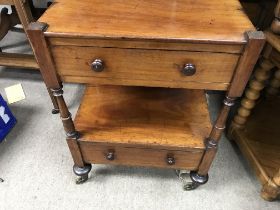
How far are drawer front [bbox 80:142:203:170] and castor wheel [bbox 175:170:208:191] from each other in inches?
2.2

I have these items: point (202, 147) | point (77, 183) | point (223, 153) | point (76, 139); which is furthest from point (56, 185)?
point (223, 153)

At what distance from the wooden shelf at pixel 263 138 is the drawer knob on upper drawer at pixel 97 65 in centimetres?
72

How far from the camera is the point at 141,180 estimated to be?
1.04 m

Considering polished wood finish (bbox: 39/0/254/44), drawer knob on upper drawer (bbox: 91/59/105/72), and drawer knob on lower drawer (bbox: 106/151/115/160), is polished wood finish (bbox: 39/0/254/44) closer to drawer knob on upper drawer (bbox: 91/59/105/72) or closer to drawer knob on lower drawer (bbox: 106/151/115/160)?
drawer knob on upper drawer (bbox: 91/59/105/72)

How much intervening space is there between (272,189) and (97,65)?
780 millimetres

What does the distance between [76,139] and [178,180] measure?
0.47 meters

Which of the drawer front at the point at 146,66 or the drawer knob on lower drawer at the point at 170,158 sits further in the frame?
the drawer knob on lower drawer at the point at 170,158

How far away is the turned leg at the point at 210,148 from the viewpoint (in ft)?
2.35

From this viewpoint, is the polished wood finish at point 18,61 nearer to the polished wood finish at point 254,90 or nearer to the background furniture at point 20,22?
the background furniture at point 20,22

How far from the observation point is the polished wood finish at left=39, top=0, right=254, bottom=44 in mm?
560

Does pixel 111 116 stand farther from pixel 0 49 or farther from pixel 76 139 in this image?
pixel 0 49

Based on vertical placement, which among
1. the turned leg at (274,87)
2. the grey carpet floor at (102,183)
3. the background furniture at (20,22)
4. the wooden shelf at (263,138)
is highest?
the background furniture at (20,22)

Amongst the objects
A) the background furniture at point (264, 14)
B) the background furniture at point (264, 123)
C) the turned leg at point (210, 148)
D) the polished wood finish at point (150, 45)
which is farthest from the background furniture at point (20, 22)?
the background furniture at point (264, 14)

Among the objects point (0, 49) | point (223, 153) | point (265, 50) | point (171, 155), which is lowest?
point (223, 153)
